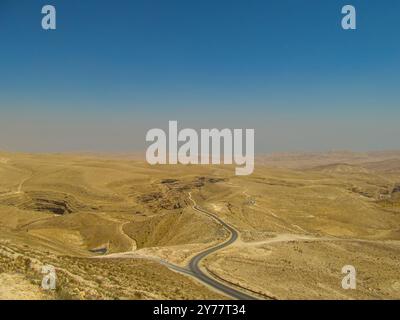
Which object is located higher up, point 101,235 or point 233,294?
point 233,294

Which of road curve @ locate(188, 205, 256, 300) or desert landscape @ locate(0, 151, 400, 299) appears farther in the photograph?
road curve @ locate(188, 205, 256, 300)

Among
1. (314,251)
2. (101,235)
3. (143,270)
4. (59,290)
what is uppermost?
(59,290)

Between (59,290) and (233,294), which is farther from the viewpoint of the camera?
(233,294)

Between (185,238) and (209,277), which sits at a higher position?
(209,277)

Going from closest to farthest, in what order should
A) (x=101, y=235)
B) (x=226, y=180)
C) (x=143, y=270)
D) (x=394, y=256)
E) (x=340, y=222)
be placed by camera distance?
(x=143, y=270) → (x=394, y=256) → (x=101, y=235) → (x=340, y=222) → (x=226, y=180)

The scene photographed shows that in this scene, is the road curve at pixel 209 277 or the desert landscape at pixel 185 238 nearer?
the desert landscape at pixel 185 238

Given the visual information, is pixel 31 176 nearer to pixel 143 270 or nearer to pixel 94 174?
pixel 94 174

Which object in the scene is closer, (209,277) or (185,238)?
(209,277)
